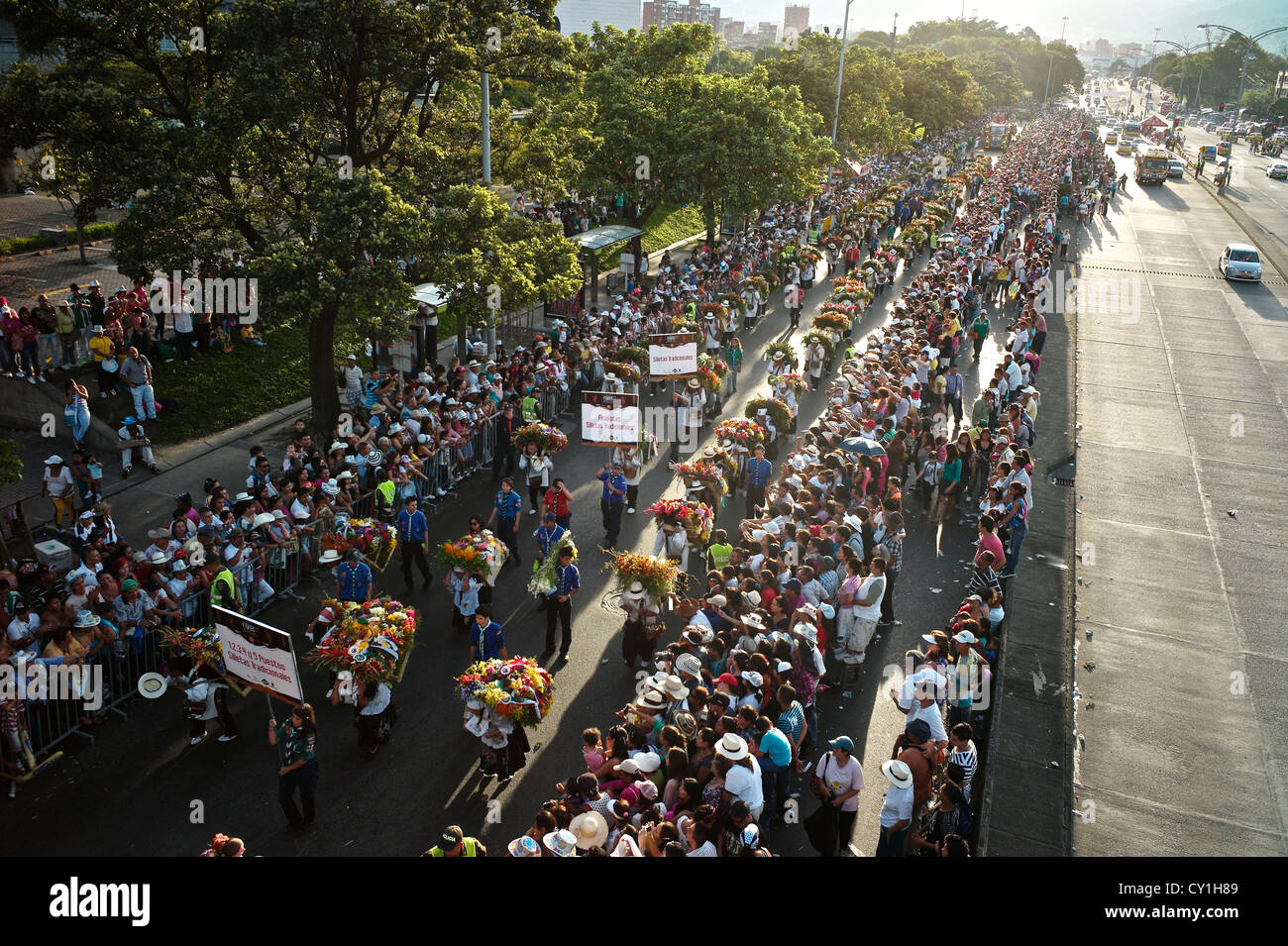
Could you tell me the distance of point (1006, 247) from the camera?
137 feet

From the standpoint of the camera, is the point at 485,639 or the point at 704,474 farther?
the point at 704,474

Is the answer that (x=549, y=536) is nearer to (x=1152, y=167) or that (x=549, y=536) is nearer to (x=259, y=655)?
(x=259, y=655)

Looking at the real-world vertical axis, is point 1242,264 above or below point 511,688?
above

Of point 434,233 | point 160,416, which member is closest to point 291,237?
point 434,233

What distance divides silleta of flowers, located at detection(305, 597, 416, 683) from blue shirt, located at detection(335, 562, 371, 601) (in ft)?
3.81

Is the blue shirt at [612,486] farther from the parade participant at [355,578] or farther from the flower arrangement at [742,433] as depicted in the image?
the parade participant at [355,578]

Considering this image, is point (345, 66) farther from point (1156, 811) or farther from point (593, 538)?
point (1156, 811)

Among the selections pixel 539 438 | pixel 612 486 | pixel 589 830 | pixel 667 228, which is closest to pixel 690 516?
pixel 612 486

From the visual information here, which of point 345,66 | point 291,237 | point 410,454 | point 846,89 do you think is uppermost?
point 846,89

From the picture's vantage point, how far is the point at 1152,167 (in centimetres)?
6656

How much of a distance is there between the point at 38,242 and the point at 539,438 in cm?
2337

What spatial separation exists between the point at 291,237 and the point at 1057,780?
14.0 m

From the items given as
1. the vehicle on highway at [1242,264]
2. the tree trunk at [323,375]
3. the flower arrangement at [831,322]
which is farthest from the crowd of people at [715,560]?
the vehicle on highway at [1242,264]

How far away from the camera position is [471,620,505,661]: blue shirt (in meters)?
11.1
